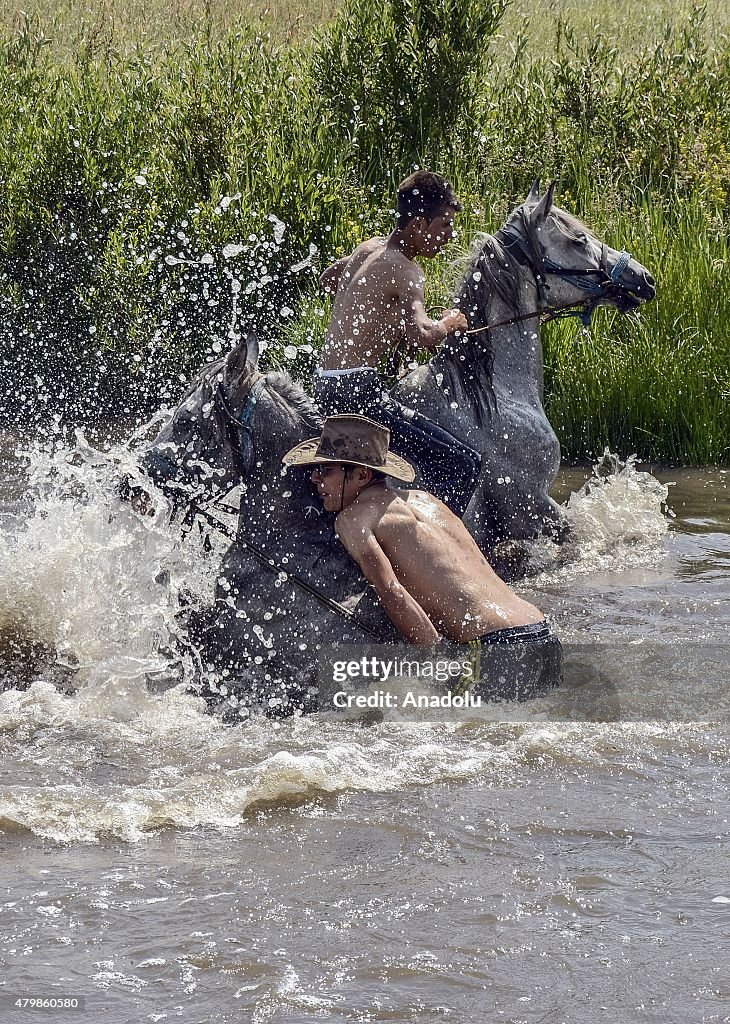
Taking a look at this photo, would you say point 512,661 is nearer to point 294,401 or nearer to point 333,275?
point 294,401

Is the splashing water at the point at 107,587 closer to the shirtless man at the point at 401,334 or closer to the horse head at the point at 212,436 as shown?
the horse head at the point at 212,436

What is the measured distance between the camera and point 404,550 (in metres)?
5.18

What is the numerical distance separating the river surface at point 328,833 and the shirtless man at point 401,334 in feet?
3.18

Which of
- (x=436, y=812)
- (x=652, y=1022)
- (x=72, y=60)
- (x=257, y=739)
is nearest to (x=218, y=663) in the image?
(x=257, y=739)

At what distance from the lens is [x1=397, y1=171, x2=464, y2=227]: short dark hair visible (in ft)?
21.3

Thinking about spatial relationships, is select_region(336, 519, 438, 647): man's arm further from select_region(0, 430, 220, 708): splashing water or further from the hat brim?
select_region(0, 430, 220, 708): splashing water

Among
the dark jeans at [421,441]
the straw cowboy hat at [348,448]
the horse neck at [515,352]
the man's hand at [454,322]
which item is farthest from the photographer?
the horse neck at [515,352]

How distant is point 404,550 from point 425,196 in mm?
2134

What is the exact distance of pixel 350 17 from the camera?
43.5 ft

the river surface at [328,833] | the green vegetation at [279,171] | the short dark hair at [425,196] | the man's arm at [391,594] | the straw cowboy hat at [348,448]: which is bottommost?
the river surface at [328,833]

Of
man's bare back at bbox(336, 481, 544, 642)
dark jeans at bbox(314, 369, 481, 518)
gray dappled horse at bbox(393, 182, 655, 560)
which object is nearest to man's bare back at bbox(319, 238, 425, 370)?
dark jeans at bbox(314, 369, 481, 518)

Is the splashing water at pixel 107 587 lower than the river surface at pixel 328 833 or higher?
higher

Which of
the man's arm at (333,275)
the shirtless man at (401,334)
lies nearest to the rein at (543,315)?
the shirtless man at (401,334)

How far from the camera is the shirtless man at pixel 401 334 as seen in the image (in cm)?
643
